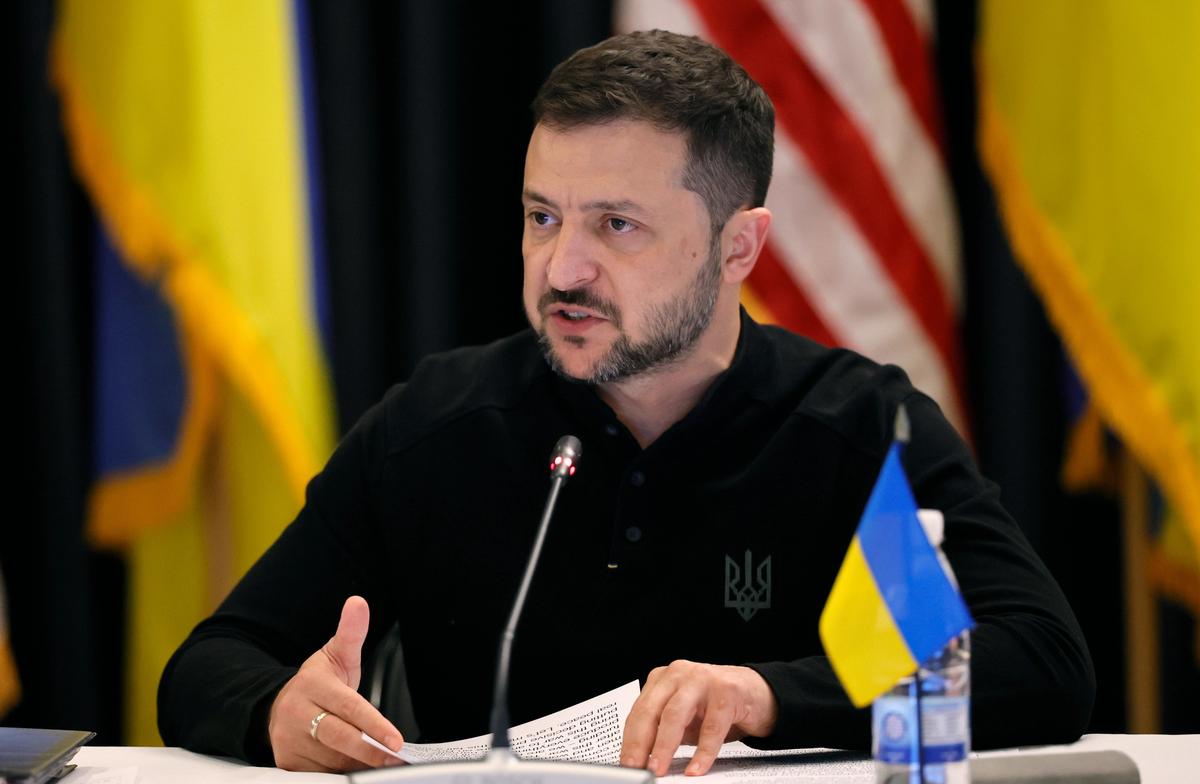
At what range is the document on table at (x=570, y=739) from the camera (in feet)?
5.13

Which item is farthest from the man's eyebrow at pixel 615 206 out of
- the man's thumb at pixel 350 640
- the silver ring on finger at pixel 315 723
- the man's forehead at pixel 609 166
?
Answer: the silver ring on finger at pixel 315 723

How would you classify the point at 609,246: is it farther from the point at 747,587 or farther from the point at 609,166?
the point at 747,587

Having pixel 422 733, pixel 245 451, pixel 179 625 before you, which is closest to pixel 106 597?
pixel 179 625

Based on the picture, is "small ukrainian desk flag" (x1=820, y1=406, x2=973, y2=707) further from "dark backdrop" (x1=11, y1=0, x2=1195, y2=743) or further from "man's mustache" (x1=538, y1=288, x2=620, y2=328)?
"dark backdrop" (x1=11, y1=0, x2=1195, y2=743)

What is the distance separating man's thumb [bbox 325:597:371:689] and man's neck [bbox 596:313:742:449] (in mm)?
548

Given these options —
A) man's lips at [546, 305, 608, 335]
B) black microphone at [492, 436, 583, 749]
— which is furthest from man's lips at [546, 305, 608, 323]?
black microphone at [492, 436, 583, 749]

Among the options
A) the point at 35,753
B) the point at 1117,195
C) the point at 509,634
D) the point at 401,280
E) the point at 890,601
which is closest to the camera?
the point at 890,601

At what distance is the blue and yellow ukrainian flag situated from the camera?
2.72 meters

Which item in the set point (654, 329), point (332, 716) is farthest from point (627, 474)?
point (332, 716)

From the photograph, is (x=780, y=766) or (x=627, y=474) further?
(x=627, y=474)

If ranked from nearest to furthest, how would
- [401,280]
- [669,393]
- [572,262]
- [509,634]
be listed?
1. [509,634]
2. [572,262]
3. [669,393]
4. [401,280]

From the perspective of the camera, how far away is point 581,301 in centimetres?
191

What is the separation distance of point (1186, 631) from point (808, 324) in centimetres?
106

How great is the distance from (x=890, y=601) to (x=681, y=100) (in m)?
0.94
